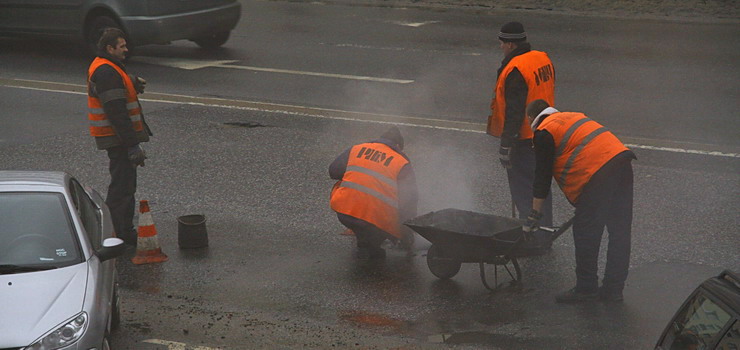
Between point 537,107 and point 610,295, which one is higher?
point 537,107

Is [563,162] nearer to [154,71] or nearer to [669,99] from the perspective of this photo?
[669,99]

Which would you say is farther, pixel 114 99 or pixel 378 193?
pixel 114 99

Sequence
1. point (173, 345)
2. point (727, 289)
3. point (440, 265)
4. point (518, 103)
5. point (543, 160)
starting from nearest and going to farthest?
point (727, 289) → point (173, 345) → point (543, 160) → point (440, 265) → point (518, 103)

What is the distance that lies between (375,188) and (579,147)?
1.64 metres

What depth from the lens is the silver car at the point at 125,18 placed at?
15.8 m

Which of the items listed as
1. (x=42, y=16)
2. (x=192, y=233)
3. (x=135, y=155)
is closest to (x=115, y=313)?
(x=192, y=233)

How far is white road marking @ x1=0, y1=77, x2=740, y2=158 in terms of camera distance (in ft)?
36.7

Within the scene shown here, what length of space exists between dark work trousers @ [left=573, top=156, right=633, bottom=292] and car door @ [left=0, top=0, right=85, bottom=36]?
1109 centimetres

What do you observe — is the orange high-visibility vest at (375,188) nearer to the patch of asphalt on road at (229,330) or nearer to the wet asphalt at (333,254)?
the wet asphalt at (333,254)

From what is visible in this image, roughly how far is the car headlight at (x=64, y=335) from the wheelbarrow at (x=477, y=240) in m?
2.59

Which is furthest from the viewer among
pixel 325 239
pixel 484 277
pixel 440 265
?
pixel 325 239

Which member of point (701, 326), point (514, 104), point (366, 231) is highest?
point (701, 326)

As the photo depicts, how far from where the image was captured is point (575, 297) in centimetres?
732

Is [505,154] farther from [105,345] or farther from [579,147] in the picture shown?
[105,345]
